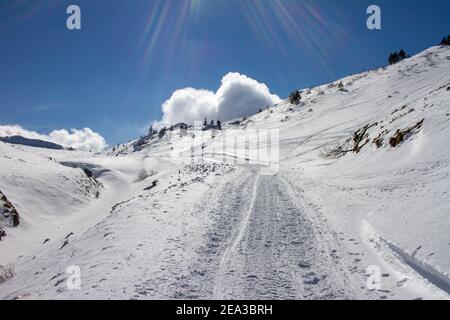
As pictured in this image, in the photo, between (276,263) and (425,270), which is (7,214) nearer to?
(276,263)

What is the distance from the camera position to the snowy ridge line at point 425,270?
6617mm

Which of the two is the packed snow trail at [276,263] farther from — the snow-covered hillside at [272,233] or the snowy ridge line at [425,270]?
the snowy ridge line at [425,270]

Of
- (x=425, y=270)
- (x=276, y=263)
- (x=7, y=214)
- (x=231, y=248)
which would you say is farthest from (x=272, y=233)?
(x=7, y=214)

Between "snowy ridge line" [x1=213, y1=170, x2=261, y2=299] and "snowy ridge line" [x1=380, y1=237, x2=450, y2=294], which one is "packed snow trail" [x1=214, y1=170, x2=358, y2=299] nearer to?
"snowy ridge line" [x1=213, y1=170, x2=261, y2=299]

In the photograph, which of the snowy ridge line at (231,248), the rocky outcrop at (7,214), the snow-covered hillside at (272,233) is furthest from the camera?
the rocky outcrop at (7,214)

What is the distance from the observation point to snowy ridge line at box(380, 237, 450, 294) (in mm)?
6617

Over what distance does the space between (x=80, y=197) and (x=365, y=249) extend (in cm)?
2729

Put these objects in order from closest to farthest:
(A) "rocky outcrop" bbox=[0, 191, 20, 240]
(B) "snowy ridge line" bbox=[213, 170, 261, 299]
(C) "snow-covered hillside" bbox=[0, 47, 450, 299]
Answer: (B) "snowy ridge line" bbox=[213, 170, 261, 299]
(C) "snow-covered hillside" bbox=[0, 47, 450, 299]
(A) "rocky outcrop" bbox=[0, 191, 20, 240]

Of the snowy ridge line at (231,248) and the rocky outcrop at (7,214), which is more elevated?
the rocky outcrop at (7,214)

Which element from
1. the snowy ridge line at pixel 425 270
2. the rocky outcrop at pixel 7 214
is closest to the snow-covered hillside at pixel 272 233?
the snowy ridge line at pixel 425 270

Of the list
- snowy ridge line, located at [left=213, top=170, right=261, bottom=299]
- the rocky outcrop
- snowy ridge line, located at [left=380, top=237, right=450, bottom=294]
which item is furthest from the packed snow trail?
the rocky outcrop

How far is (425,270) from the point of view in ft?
24.0
